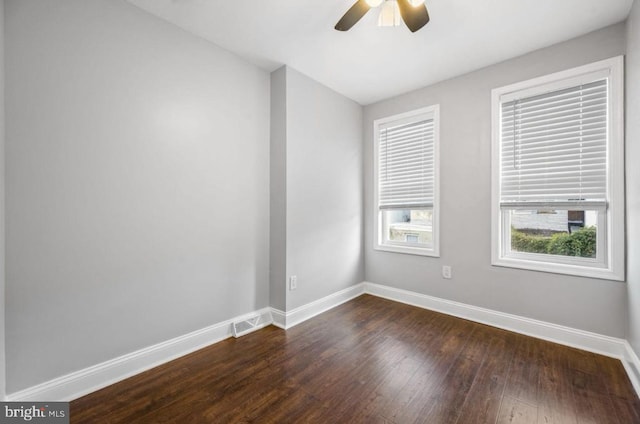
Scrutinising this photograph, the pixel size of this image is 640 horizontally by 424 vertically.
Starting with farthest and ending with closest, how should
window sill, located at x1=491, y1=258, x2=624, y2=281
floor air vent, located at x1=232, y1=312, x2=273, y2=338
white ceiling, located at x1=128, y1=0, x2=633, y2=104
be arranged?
floor air vent, located at x1=232, y1=312, x2=273, y2=338 < window sill, located at x1=491, y1=258, x2=624, y2=281 < white ceiling, located at x1=128, y1=0, x2=633, y2=104

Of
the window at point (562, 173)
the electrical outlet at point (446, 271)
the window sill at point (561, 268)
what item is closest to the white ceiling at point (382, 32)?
the window at point (562, 173)

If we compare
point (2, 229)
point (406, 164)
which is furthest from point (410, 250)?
point (2, 229)

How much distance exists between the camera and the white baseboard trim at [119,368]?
159 centimetres

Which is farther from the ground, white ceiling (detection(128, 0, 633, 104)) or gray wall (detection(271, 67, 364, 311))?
white ceiling (detection(128, 0, 633, 104))

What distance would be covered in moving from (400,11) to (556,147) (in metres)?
1.87

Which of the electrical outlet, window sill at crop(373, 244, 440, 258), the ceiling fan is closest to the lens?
the ceiling fan

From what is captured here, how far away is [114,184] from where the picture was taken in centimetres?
184

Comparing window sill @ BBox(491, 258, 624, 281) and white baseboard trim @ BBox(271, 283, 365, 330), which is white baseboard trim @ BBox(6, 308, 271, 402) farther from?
window sill @ BBox(491, 258, 624, 281)

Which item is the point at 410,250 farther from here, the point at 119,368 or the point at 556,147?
the point at 119,368

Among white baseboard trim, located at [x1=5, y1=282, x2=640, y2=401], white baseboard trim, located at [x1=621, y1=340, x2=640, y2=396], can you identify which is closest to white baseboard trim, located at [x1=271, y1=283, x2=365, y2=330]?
white baseboard trim, located at [x1=5, y1=282, x2=640, y2=401]

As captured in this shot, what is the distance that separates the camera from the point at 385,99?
3.53m

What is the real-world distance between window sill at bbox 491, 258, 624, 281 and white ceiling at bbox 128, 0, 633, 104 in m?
1.94

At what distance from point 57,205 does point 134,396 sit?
1.28m

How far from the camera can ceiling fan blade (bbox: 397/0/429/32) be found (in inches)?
65.8
